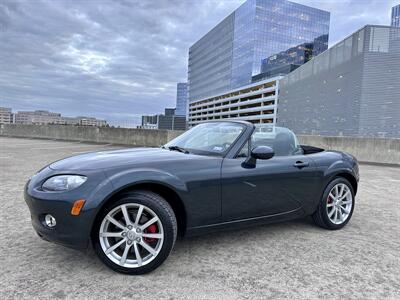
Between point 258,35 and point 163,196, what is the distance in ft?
317

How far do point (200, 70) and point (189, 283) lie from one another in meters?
139

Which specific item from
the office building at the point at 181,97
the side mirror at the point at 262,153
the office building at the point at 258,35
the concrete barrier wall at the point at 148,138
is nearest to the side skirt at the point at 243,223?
the side mirror at the point at 262,153

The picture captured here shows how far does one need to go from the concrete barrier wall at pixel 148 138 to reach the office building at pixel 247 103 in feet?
153

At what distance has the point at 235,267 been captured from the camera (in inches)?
104

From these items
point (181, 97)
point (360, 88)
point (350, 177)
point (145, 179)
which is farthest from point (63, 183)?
point (181, 97)

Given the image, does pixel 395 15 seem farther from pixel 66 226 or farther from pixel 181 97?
pixel 181 97

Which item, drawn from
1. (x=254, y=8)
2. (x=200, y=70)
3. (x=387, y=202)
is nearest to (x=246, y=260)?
(x=387, y=202)

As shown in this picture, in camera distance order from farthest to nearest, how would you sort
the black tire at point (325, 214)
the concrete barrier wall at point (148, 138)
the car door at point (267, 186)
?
the concrete barrier wall at point (148, 138) → the black tire at point (325, 214) → the car door at point (267, 186)

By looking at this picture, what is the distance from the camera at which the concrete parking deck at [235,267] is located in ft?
7.34

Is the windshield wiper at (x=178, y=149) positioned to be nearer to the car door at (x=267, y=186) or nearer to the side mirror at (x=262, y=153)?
the car door at (x=267, y=186)

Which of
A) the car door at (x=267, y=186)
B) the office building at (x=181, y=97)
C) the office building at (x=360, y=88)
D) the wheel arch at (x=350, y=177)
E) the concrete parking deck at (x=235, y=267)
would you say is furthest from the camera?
the office building at (x=181, y=97)

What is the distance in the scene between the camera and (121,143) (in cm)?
1644

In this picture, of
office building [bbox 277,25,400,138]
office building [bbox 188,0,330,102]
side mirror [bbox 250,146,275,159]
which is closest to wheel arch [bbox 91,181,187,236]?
side mirror [bbox 250,146,275,159]

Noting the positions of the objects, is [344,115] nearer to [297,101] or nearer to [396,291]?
[297,101]
